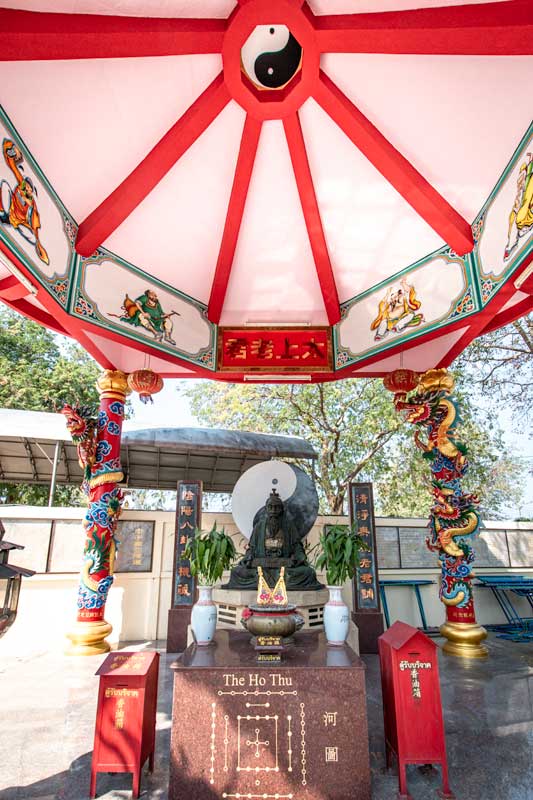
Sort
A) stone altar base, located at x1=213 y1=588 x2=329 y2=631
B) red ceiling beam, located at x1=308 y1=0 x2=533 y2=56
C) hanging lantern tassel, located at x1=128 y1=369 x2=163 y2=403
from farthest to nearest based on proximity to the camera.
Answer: hanging lantern tassel, located at x1=128 y1=369 x2=163 y2=403 → stone altar base, located at x1=213 y1=588 x2=329 y2=631 → red ceiling beam, located at x1=308 y1=0 x2=533 y2=56

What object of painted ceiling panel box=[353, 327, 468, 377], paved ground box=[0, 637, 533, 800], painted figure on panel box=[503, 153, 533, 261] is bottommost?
paved ground box=[0, 637, 533, 800]

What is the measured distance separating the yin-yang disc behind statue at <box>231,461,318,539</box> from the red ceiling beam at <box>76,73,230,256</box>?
13.5 feet

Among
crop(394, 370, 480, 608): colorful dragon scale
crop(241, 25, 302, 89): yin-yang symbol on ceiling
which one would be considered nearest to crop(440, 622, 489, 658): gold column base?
crop(394, 370, 480, 608): colorful dragon scale

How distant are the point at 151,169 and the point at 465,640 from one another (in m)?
7.45

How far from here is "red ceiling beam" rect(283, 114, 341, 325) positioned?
5.06m

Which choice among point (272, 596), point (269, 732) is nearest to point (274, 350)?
point (272, 596)

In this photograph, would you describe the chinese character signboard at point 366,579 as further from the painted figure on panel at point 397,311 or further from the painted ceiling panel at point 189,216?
the painted ceiling panel at point 189,216

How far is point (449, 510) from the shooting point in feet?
22.6

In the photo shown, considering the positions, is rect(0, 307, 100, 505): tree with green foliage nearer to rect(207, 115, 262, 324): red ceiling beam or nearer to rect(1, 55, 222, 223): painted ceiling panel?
rect(207, 115, 262, 324): red ceiling beam

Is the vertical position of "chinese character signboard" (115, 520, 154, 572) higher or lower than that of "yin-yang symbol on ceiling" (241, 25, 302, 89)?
lower

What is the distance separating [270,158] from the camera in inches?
214

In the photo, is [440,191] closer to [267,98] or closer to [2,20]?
[267,98]

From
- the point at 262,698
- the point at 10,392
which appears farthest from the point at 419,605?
the point at 10,392

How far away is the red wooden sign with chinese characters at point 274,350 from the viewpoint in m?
7.36
